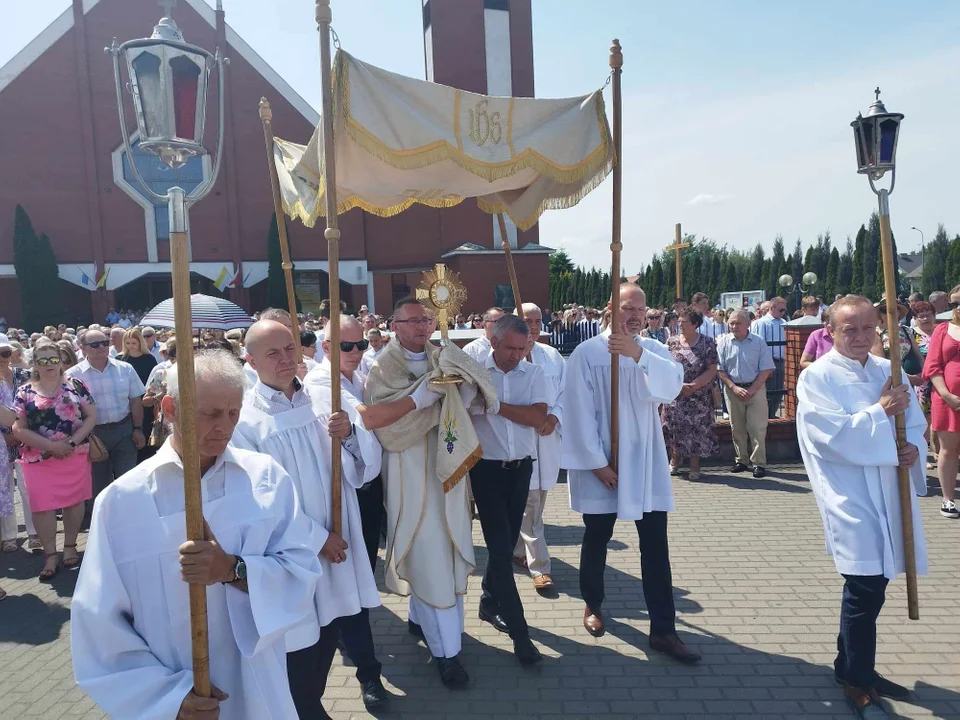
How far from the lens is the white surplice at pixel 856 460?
3414 mm

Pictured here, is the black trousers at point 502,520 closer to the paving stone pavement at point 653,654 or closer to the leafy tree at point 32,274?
the paving stone pavement at point 653,654

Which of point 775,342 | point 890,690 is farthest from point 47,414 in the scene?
point 775,342

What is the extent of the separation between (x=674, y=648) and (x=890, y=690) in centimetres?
108

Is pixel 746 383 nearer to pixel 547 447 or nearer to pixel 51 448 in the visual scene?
pixel 547 447

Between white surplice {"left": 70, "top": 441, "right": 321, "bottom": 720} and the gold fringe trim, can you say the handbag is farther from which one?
white surplice {"left": 70, "top": 441, "right": 321, "bottom": 720}

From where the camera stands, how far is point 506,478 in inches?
171

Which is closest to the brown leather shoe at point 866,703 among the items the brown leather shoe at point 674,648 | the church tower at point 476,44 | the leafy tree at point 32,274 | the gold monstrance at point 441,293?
the brown leather shoe at point 674,648

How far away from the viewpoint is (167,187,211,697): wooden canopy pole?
1976 millimetres

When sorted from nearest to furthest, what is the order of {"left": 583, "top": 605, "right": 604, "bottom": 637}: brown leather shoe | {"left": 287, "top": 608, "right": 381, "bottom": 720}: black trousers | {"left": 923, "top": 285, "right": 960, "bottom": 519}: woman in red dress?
1. {"left": 287, "top": 608, "right": 381, "bottom": 720}: black trousers
2. {"left": 583, "top": 605, "right": 604, "bottom": 637}: brown leather shoe
3. {"left": 923, "top": 285, "right": 960, "bottom": 519}: woman in red dress

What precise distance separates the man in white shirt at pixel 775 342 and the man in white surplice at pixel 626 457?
19.1ft

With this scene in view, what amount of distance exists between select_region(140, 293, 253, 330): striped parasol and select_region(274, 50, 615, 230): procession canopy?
6.33 meters

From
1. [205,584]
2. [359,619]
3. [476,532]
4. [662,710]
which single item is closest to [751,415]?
[476,532]

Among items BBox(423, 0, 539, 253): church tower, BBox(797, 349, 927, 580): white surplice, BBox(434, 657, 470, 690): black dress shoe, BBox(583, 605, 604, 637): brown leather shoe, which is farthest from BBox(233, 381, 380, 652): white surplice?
BBox(423, 0, 539, 253): church tower

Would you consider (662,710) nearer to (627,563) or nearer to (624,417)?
(624,417)
